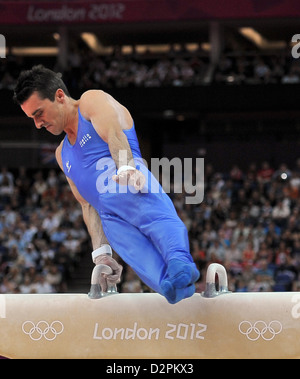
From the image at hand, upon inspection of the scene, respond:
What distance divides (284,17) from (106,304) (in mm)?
16477

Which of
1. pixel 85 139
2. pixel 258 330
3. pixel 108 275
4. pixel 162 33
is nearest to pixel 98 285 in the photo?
pixel 108 275

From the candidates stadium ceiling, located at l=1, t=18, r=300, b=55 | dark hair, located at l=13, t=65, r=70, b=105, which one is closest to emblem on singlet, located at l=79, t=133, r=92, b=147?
dark hair, located at l=13, t=65, r=70, b=105

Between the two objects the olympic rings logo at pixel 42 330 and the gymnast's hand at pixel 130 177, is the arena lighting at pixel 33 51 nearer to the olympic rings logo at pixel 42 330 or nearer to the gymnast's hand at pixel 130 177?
the olympic rings logo at pixel 42 330

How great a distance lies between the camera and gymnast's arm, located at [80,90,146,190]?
13.6 ft

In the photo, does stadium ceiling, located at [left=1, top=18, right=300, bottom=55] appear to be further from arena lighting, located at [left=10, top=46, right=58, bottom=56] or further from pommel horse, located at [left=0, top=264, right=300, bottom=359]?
pommel horse, located at [left=0, top=264, right=300, bottom=359]

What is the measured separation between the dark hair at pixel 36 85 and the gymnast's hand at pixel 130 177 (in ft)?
2.40

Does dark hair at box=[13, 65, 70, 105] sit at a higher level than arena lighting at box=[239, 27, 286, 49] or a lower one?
lower

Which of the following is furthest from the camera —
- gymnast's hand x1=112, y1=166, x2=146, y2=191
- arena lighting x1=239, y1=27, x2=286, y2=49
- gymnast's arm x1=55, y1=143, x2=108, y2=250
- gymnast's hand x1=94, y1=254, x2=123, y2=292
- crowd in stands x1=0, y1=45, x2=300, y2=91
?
arena lighting x1=239, y1=27, x2=286, y2=49

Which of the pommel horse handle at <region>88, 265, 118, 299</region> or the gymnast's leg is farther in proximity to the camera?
the pommel horse handle at <region>88, 265, 118, 299</region>

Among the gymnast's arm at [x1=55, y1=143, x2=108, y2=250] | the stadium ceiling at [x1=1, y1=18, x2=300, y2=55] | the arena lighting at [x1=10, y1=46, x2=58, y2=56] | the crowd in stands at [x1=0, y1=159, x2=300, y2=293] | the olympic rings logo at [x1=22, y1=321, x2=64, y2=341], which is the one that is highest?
the arena lighting at [x1=10, y1=46, x2=58, y2=56]

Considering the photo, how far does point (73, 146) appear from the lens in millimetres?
4656

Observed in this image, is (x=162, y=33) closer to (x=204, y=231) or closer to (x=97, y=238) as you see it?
(x=204, y=231)

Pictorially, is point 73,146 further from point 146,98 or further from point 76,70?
point 76,70

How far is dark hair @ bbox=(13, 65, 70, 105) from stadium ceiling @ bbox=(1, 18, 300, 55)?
16421 millimetres
